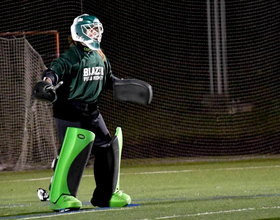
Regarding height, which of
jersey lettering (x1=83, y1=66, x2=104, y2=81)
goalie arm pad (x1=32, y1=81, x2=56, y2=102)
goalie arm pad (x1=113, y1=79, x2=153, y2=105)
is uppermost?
jersey lettering (x1=83, y1=66, x2=104, y2=81)

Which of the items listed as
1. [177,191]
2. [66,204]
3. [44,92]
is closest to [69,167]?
[66,204]

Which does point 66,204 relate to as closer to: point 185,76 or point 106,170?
point 106,170

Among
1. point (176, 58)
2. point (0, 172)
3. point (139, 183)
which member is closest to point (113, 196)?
point (139, 183)

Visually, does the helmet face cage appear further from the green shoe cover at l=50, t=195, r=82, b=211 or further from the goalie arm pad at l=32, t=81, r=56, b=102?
the green shoe cover at l=50, t=195, r=82, b=211

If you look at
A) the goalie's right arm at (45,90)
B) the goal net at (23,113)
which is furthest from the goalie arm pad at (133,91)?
the goal net at (23,113)

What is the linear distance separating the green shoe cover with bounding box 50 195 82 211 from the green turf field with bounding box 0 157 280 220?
55 mm

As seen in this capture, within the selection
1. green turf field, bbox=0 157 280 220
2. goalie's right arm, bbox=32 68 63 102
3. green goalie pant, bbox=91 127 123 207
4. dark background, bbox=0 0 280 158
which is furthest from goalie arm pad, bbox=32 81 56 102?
dark background, bbox=0 0 280 158

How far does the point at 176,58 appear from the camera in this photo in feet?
70.1

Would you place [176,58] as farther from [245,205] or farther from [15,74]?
[245,205]

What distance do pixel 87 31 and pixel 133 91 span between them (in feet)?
2.11

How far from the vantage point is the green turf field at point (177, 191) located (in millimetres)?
6426

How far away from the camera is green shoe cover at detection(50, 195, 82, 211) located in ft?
21.4

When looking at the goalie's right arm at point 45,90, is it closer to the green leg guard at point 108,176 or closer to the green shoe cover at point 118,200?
the green leg guard at point 108,176

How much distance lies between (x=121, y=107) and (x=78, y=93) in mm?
12981
